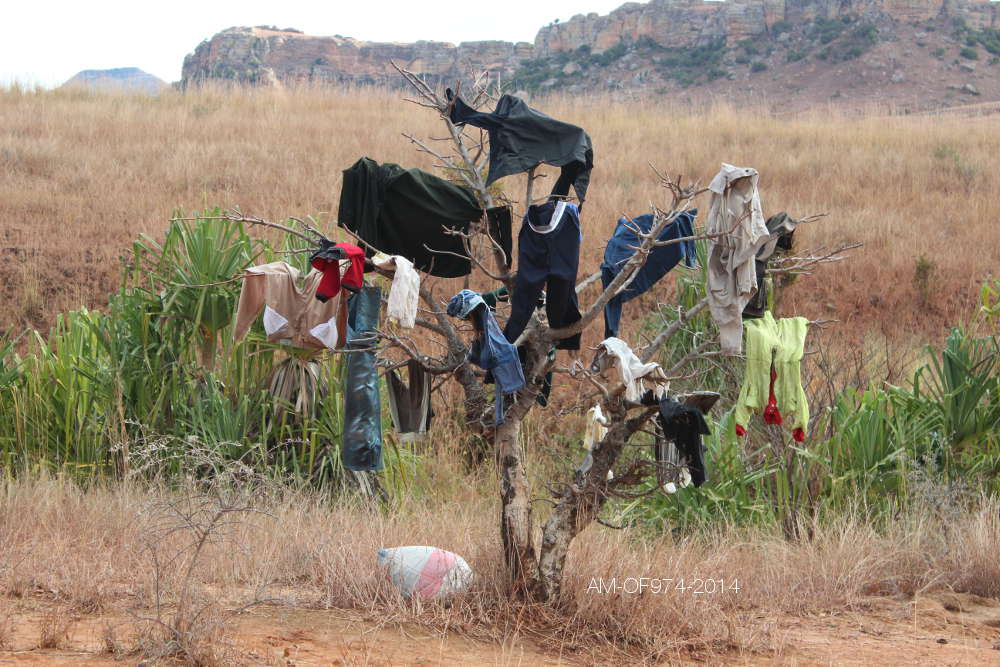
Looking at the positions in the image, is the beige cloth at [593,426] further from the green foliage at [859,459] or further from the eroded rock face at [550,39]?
the eroded rock face at [550,39]

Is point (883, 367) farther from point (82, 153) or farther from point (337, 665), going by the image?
point (82, 153)

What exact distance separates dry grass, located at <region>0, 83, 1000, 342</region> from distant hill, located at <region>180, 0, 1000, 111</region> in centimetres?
2373

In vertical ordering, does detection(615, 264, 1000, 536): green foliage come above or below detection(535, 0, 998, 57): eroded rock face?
below

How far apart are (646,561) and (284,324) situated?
215 cm

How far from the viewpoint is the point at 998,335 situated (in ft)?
25.3

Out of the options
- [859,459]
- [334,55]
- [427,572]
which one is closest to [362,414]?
[427,572]

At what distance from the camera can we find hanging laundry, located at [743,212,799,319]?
4.38 m

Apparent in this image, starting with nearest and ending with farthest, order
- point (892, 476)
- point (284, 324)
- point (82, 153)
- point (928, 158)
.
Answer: point (284, 324)
point (892, 476)
point (82, 153)
point (928, 158)

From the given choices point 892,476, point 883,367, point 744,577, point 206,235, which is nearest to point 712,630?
point 744,577

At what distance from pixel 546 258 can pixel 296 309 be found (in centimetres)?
149

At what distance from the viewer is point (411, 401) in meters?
4.79

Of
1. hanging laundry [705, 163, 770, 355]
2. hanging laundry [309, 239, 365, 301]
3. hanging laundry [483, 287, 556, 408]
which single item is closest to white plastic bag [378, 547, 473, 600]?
hanging laundry [483, 287, 556, 408]

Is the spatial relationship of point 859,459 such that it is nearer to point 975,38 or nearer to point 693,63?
point 693,63

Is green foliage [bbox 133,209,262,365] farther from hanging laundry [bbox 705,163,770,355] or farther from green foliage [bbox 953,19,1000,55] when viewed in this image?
green foliage [bbox 953,19,1000,55]
